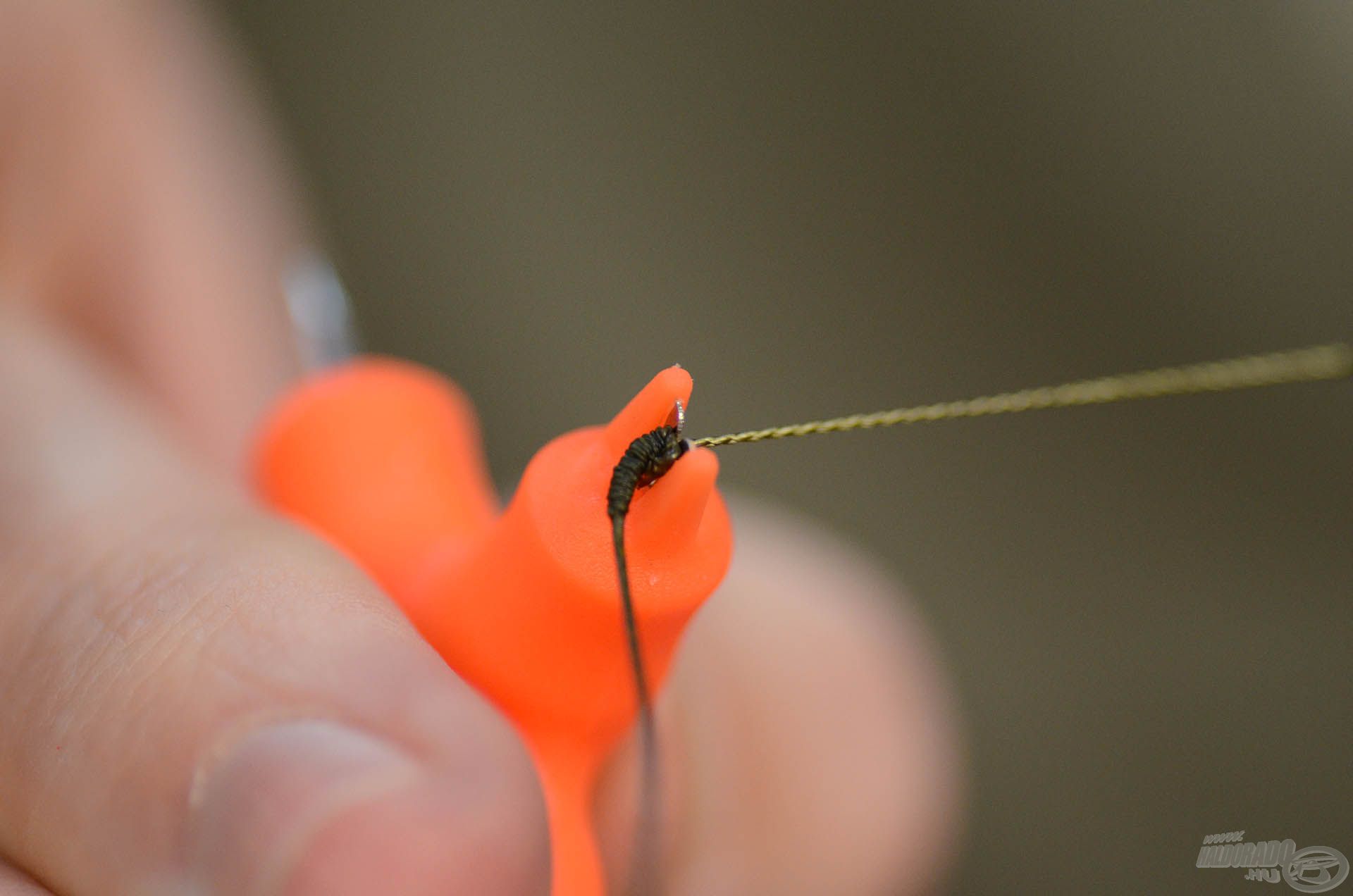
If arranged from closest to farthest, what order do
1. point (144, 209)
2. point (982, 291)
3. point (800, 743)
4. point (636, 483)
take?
point (636, 483) < point (800, 743) < point (144, 209) < point (982, 291)

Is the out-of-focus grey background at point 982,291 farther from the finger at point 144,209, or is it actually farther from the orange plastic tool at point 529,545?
the orange plastic tool at point 529,545

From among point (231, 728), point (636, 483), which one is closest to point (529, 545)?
point (636, 483)

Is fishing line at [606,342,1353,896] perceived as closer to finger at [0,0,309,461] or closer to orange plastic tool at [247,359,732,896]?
orange plastic tool at [247,359,732,896]

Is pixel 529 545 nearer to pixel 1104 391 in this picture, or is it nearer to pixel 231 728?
pixel 231 728

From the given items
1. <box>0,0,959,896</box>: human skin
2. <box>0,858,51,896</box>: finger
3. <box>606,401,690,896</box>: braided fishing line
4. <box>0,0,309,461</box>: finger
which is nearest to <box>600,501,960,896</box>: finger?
<box>0,0,959,896</box>: human skin

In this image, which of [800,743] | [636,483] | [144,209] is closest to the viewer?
[636,483]

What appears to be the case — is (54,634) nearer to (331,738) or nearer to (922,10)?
(331,738)
